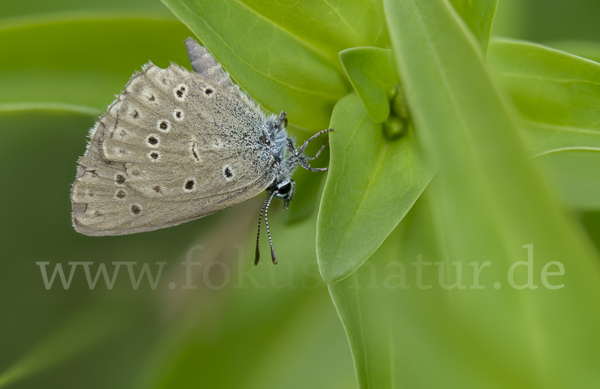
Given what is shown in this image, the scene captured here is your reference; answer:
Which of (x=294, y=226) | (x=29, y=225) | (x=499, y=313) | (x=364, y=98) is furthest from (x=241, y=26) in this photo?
(x=29, y=225)

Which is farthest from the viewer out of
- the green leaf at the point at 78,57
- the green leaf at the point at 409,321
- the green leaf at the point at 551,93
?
the green leaf at the point at 78,57

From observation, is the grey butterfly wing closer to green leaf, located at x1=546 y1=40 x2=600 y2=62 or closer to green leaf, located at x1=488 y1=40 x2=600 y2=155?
green leaf, located at x1=488 y1=40 x2=600 y2=155

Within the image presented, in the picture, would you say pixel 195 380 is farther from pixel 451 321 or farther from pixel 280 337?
pixel 451 321

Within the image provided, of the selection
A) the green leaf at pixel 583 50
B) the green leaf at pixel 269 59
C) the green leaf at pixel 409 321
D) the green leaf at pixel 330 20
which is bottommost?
the green leaf at pixel 409 321

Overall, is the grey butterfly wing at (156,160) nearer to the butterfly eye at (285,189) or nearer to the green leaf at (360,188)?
the butterfly eye at (285,189)

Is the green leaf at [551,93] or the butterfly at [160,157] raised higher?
the green leaf at [551,93]

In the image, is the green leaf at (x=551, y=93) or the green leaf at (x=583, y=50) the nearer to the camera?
the green leaf at (x=551, y=93)

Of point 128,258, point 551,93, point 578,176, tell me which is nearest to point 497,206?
point 551,93

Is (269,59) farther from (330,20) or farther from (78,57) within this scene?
(78,57)

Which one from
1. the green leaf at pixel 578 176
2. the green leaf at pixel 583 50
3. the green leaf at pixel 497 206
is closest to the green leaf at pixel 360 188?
the green leaf at pixel 497 206
